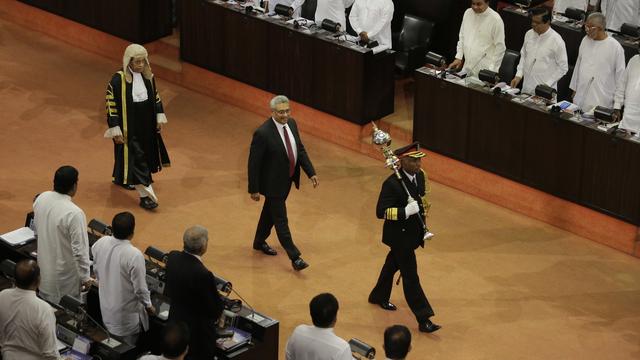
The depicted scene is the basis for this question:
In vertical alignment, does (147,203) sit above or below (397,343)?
below

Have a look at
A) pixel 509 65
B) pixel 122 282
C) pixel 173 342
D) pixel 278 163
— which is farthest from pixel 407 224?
pixel 509 65

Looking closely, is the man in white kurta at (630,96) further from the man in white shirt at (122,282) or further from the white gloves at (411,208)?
the man in white shirt at (122,282)

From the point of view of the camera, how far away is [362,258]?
11.9 metres

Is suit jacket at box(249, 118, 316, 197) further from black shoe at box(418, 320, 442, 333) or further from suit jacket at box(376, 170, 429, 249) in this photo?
black shoe at box(418, 320, 442, 333)

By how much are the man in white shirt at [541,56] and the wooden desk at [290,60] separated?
1539 millimetres

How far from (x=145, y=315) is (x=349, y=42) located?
5.23m

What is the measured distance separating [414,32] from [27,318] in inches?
294

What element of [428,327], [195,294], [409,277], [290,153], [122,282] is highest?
[290,153]

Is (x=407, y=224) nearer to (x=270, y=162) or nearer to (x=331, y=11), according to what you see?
(x=270, y=162)

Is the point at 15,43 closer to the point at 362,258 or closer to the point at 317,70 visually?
the point at 317,70

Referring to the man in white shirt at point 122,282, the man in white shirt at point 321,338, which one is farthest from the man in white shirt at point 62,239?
the man in white shirt at point 321,338

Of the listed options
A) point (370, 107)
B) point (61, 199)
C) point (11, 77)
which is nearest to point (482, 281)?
point (370, 107)

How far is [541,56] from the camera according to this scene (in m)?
12.8

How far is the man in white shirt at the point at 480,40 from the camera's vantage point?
13164mm
